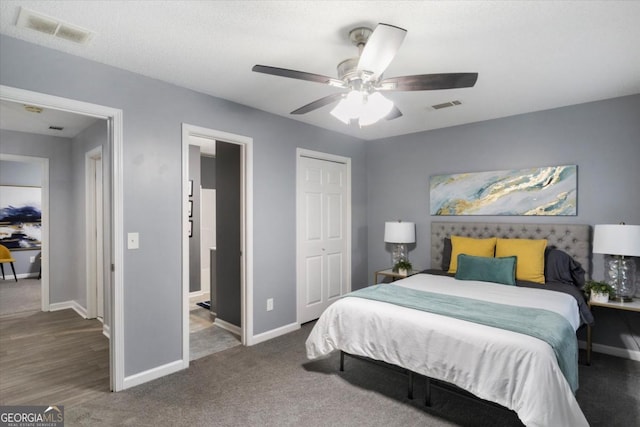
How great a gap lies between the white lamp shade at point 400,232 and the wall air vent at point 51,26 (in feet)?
11.9

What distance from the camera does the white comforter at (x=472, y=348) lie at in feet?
5.87

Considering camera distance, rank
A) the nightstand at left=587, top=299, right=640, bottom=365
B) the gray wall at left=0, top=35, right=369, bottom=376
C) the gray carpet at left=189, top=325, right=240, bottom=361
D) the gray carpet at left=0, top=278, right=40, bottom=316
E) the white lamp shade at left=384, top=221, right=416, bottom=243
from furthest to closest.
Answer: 1. the gray carpet at left=0, top=278, right=40, bottom=316
2. the white lamp shade at left=384, top=221, right=416, bottom=243
3. the gray carpet at left=189, top=325, right=240, bottom=361
4. the nightstand at left=587, top=299, right=640, bottom=365
5. the gray wall at left=0, top=35, right=369, bottom=376

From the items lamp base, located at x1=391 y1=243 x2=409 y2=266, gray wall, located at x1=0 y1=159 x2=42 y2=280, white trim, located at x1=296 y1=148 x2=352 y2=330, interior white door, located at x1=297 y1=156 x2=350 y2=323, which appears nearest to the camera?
white trim, located at x1=296 y1=148 x2=352 y2=330

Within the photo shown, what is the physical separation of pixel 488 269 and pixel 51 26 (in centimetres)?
402

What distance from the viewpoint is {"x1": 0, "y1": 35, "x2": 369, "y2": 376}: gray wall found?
2.32 meters

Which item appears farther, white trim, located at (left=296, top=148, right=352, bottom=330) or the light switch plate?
white trim, located at (left=296, top=148, right=352, bottom=330)

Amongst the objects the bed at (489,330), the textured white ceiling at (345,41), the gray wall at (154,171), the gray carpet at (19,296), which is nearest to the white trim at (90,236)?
the gray carpet at (19,296)

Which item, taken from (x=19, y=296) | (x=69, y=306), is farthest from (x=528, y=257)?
(x=19, y=296)

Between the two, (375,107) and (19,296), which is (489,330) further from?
(19,296)

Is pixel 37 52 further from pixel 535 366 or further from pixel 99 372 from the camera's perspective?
pixel 535 366

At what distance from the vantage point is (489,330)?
6.78 ft

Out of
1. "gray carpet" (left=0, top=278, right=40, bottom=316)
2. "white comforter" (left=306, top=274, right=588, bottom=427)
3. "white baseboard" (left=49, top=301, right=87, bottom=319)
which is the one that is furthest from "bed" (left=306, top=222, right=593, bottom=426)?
"gray carpet" (left=0, top=278, right=40, bottom=316)

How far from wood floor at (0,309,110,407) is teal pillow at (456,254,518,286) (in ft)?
11.2

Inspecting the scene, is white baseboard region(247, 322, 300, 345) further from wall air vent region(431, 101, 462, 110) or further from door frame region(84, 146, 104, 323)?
wall air vent region(431, 101, 462, 110)
